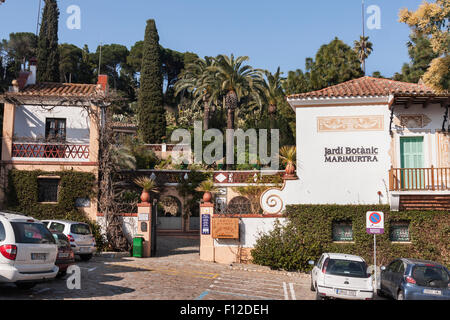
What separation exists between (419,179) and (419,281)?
809 cm

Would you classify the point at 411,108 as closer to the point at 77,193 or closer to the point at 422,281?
the point at 422,281

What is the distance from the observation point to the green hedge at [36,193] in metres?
22.7

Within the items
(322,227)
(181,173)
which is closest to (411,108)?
(322,227)

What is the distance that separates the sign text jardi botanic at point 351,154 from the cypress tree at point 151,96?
2648 centimetres

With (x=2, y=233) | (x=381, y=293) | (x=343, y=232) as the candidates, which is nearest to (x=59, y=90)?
(x=2, y=233)

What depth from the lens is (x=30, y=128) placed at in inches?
976

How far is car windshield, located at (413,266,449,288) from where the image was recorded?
1192 cm

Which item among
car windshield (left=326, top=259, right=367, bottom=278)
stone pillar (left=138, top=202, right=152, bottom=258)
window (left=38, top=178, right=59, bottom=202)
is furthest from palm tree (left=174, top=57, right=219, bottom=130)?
car windshield (left=326, top=259, right=367, bottom=278)

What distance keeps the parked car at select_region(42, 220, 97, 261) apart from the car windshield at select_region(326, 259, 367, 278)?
9.91 metres

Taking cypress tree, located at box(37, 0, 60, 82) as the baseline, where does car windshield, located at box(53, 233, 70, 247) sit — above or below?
below

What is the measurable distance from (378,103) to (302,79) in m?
17.8

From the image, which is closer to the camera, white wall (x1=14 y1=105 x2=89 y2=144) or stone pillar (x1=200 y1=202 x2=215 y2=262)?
stone pillar (x1=200 y1=202 x2=215 y2=262)

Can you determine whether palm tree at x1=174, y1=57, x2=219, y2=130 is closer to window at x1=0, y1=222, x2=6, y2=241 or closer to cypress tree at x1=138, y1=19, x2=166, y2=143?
cypress tree at x1=138, y1=19, x2=166, y2=143

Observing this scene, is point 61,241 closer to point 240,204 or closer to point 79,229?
point 79,229
